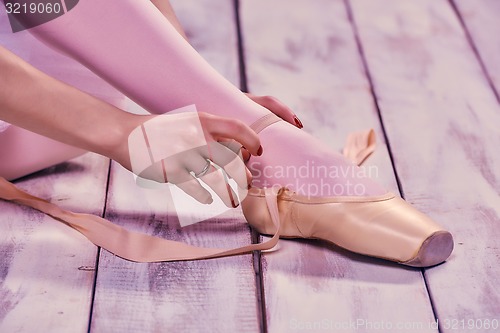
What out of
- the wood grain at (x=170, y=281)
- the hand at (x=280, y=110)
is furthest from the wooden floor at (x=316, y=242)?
the hand at (x=280, y=110)

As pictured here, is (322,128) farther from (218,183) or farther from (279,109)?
(218,183)

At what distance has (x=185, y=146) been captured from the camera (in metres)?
0.85

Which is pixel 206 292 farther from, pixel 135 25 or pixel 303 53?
pixel 303 53

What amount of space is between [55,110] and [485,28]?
0.90 metres

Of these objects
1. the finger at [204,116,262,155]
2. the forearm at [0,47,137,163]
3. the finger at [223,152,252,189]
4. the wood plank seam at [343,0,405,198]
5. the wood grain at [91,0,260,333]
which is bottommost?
the wood grain at [91,0,260,333]

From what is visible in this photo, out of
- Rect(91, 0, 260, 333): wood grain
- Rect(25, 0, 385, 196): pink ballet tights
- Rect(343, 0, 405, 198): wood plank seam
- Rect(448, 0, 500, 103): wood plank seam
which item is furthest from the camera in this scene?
Rect(448, 0, 500, 103): wood plank seam

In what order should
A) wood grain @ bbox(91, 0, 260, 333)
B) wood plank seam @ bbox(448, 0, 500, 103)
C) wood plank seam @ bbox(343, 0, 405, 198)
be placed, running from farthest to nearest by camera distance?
wood plank seam @ bbox(448, 0, 500, 103), wood plank seam @ bbox(343, 0, 405, 198), wood grain @ bbox(91, 0, 260, 333)

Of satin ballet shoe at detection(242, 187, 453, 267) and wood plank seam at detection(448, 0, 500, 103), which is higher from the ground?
wood plank seam at detection(448, 0, 500, 103)

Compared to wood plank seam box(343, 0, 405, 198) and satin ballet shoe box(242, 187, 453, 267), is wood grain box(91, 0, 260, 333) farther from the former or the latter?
wood plank seam box(343, 0, 405, 198)

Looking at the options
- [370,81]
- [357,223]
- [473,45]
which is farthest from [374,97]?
[357,223]

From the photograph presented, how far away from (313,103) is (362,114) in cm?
7

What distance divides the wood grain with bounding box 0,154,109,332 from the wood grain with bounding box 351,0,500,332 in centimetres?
34

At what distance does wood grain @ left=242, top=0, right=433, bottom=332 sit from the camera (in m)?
0.81

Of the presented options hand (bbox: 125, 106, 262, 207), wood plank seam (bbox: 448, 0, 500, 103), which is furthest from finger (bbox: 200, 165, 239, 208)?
wood plank seam (bbox: 448, 0, 500, 103)
